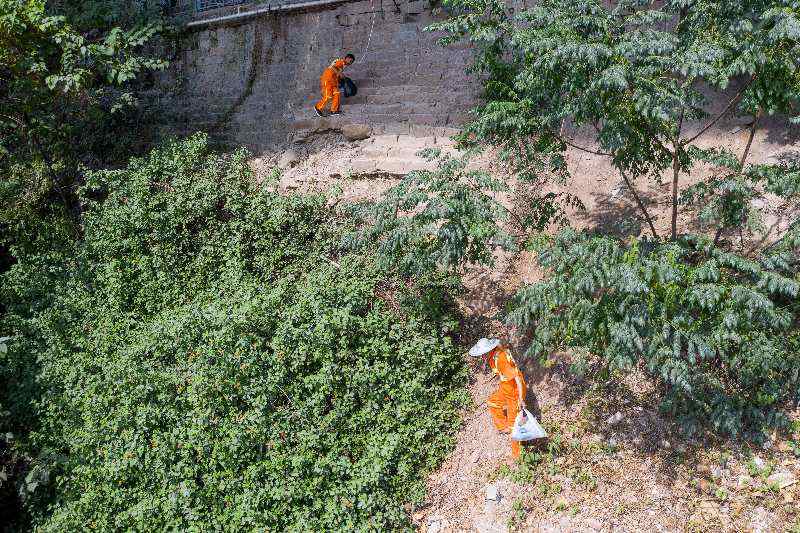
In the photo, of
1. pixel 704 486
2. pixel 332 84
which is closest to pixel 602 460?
pixel 704 486

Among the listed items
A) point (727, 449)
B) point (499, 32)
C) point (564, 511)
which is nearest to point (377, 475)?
point (564, 511)

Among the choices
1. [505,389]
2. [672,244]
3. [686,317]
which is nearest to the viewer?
[686,317]

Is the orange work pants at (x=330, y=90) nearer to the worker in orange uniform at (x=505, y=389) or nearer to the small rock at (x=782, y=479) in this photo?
the worker in orange uniform at (x=505, y=389)

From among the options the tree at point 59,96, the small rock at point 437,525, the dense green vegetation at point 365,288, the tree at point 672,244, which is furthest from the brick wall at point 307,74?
the small rock at point 437,525

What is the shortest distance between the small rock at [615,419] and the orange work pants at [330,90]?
613 centimetres

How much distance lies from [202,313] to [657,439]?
5059 millimetres

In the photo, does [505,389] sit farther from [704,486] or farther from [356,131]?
[356,131]

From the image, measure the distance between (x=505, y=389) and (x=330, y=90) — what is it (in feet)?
18.4

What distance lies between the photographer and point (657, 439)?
595 cm

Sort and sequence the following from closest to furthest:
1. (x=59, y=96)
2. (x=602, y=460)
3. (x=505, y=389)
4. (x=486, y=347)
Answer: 1. (x=602, y=460)
2. (x=505, y=389)
3. (x=486, y=347)
4. (x=59, y=96)

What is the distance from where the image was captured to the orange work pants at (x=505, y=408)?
20.7 feet

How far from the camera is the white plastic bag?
6094 mm

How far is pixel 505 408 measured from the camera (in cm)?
641

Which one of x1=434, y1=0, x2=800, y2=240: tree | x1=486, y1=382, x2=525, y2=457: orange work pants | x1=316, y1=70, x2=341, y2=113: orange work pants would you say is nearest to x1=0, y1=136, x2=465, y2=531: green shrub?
x1=486, y1=382, x2=525, y2=457: orange work pants
